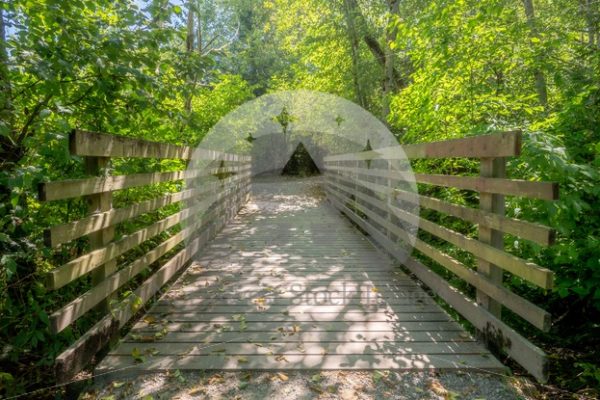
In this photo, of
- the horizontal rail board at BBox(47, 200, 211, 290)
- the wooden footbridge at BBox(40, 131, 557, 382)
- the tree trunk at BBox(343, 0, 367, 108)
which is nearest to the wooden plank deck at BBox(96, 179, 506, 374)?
the wooden footbridge at BBox(40, 131, 557, 382)

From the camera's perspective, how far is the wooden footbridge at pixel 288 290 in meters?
2.40

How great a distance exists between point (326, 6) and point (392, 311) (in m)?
11.7

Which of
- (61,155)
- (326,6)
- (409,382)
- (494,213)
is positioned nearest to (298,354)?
(409,382)

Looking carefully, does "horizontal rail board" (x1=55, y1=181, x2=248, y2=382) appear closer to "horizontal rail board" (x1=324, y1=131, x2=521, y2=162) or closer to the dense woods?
the dense woods

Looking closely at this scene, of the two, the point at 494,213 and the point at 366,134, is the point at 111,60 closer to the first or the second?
the point at 494,213

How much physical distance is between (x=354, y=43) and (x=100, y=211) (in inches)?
458

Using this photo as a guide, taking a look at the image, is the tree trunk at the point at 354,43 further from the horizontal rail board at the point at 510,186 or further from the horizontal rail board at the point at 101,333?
the horizontal rail board at the point at 101,333

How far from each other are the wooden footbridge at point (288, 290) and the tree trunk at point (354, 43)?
7939 mm

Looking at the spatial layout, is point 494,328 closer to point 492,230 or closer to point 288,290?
point 492,230

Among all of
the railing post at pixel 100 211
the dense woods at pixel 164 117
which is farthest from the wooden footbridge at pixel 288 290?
the dense woods at pixel 164 117

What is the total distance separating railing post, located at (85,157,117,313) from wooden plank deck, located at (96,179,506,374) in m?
0.46

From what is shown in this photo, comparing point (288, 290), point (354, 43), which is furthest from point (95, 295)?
point (354, 43)

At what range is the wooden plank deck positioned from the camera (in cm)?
260

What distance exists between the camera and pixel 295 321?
323 cm
